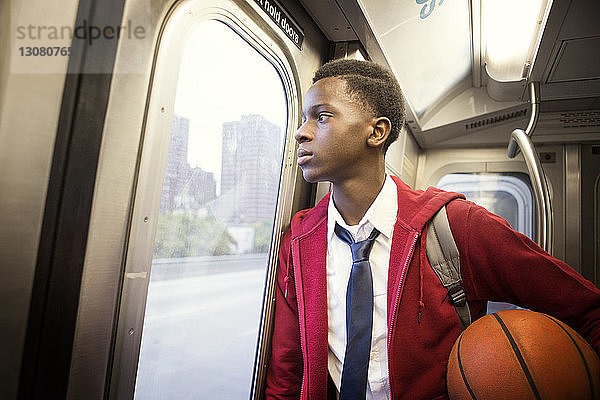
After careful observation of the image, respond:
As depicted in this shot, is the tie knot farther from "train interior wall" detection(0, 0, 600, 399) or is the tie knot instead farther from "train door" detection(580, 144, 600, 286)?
"train door" detection(580, 144, 600, 286)

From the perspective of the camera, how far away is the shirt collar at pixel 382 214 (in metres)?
1.70

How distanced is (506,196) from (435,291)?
114 inches

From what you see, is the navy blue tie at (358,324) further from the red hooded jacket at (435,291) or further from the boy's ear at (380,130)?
the boy's ear at (380,130)

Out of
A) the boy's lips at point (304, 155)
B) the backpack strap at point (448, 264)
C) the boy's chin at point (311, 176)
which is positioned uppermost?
the boy's lips at point (304, 155)

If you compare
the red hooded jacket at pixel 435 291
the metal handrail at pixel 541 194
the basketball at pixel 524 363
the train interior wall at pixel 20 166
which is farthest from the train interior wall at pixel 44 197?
the metal handrail at pixel 541 194

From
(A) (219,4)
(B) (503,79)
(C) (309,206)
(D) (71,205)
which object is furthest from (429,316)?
(B) (503,79)

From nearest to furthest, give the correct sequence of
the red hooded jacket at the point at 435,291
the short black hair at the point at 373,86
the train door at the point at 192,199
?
the train door at the point at 192,199
the red hooded jacket at the point at 435,291
the short black hair at the point at 373,86

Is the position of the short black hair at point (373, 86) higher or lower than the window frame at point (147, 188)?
higher

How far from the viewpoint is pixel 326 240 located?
1814mm

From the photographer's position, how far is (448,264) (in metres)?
1.58

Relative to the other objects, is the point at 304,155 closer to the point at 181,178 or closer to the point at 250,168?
the point at 250,168

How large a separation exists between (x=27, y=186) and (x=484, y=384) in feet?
4.47

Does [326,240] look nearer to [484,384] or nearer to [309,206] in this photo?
[309,206]

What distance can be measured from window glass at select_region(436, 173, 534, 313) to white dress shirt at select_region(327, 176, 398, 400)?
8.69ft
